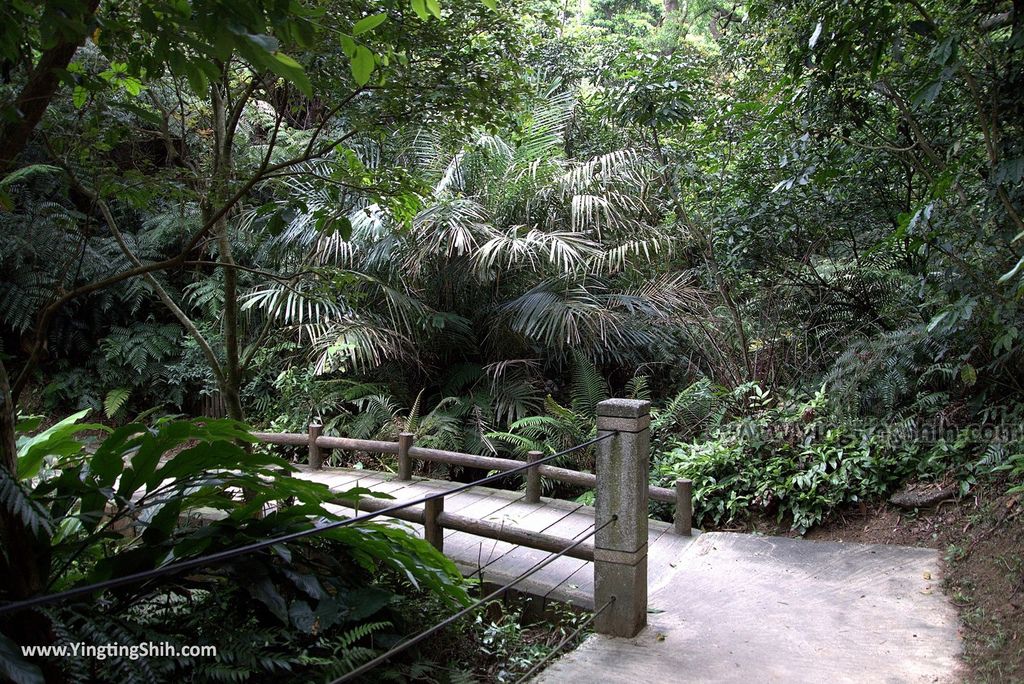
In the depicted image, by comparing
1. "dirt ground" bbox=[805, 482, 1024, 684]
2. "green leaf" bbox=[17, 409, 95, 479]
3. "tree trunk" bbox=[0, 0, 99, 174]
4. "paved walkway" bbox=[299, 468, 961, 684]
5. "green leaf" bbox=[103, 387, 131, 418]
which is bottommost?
"paved walkway" bbox=[299, 468, 961, 684]

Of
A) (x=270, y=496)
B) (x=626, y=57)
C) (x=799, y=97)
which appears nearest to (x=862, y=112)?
(x=799, y=97)

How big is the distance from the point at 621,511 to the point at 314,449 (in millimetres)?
5030

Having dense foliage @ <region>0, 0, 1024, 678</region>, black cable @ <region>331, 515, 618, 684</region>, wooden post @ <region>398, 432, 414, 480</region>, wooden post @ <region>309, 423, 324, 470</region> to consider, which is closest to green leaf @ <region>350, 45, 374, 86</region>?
dense foliage @ <region>0, 0, 1024, 678</region>

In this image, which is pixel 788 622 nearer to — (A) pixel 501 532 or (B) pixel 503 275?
(A) pixel 501 532

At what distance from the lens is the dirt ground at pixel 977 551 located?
3744mm

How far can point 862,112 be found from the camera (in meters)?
6.21

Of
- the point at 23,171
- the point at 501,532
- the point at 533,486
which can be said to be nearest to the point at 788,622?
the point at 501,532

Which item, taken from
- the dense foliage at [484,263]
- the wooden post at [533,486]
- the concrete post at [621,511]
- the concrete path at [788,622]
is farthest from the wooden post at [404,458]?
the concrete post at [621,511]

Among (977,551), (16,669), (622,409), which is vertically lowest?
(977,551)

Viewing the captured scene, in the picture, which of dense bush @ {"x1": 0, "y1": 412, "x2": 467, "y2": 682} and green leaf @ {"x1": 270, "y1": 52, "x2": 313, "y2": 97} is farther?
dense bush @ {"x1": 0, "y1": 412, "x2": 467, "y2": 682}

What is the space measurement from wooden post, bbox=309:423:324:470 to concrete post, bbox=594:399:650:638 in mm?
4800

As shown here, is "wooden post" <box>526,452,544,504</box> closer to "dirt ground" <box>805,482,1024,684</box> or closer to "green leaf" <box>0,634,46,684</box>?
"dirt ground" <box>805,482,1024,684</box>

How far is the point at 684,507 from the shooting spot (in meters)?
5.97

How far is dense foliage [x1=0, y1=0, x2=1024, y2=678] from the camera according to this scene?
335cm
